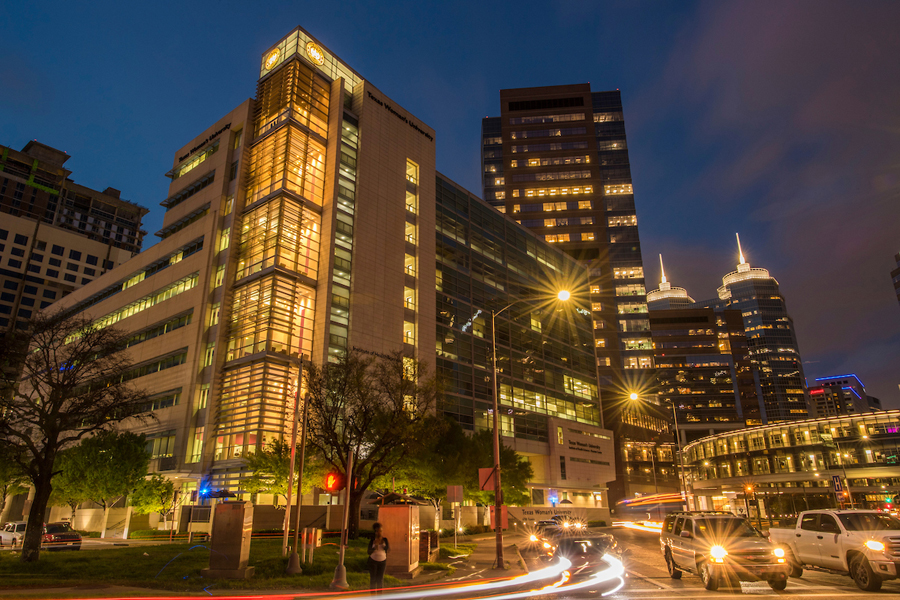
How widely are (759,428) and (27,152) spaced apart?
200 meters

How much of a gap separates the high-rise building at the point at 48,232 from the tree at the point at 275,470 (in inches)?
3495

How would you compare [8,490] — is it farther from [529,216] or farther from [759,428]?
[529,216]

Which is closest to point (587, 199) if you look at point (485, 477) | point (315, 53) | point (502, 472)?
point (315, 53)

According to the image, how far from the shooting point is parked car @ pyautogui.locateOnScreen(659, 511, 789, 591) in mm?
15469

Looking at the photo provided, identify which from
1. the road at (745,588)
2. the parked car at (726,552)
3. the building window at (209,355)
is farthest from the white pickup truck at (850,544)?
the building window at (209,355)

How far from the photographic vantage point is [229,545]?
701 inches

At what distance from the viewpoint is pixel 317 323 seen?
55.7 metres

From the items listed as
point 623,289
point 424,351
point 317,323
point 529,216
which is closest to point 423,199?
point 424,351

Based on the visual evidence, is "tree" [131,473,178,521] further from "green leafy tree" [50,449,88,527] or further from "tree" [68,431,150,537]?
"green leafy tree" [50,449,88,527]

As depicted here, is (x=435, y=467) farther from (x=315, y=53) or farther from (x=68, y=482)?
(x=315, y=53)

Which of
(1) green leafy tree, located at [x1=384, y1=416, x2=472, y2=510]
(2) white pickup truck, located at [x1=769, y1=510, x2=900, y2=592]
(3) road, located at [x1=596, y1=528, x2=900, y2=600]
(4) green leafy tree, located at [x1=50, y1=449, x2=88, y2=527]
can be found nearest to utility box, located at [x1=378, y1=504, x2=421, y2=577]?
(3) road, located at [x1=596, y1=528, x2=900, y2=600]

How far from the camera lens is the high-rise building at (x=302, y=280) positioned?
2105 inches

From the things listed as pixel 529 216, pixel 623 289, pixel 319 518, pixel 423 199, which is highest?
pixel 529 216

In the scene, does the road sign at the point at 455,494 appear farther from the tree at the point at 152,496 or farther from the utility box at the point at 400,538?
the tree at the point at 152,496
